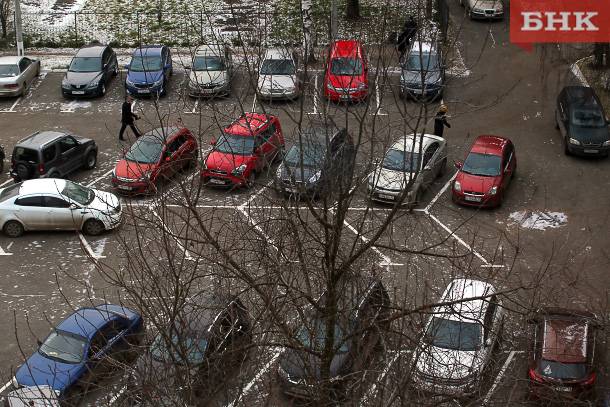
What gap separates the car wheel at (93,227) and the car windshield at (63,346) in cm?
611

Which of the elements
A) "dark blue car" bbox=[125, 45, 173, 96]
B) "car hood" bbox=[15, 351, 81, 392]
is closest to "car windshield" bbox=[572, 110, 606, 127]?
"dark blue car" bbox=[125, 45, 173, 96]

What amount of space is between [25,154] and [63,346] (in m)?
9.27

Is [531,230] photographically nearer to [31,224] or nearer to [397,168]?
[397,168]

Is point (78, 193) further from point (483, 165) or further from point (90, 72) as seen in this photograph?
point (483, 165)

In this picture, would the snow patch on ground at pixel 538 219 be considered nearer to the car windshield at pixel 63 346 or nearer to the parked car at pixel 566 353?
the parked car at pixel 566 353

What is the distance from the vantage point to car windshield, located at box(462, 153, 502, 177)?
26.9 meters

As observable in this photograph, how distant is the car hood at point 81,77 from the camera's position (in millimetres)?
33219

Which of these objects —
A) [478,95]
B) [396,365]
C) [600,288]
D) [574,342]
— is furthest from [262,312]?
[478,95]

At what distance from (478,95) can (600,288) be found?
12.1 metres

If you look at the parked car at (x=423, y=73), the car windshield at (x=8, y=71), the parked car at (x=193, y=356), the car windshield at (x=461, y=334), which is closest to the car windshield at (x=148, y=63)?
the car windshield at (x=8, y=71)

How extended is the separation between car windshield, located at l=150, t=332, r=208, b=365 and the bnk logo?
21.7 meters

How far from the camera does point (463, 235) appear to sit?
25.1m

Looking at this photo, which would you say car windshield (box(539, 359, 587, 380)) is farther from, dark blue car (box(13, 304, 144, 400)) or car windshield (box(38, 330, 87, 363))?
car windshield (box(38, 330, 87, 363))

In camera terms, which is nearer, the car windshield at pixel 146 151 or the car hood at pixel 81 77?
the car windshield at pixel 146 151
